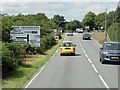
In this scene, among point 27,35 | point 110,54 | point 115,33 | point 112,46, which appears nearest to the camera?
point 110,54

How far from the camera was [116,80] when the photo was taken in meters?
19.3

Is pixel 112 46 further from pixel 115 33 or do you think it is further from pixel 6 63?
pixel 115 33

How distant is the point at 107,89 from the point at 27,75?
21.8 ft

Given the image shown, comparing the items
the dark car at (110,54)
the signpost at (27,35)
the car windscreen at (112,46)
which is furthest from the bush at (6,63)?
the signpost at (27,35)

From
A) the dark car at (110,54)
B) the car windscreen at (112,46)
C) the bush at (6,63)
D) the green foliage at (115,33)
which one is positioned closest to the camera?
the bush at (6,63)

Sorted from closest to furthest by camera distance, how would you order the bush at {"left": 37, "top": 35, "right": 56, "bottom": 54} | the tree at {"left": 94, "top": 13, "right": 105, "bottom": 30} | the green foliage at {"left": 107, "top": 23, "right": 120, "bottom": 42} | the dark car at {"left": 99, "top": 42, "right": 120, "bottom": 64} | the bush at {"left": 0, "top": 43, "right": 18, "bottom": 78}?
the bush at {"left": 0, "top": 43, "right": 18, "bottom": 78}, the dark car at {"left": 99, "top": 42, "right": 120, "bottom": 64}, the bush at {"left": 37, "top": 35, "right": 56, "bottom": 54}, the green foliage at {"left": 107, "top": 23, "right": 120, "bottom": 42}, the tree at {"left": 94, "top": 13, "right": 105, "bottom": 30}

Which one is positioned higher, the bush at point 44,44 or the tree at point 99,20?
the tree at point 99,20

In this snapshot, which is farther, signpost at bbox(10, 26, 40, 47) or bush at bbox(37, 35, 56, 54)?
bush at bbox(37, 35, 56, 54)

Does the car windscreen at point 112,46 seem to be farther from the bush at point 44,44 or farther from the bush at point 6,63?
the bush at point 44,44

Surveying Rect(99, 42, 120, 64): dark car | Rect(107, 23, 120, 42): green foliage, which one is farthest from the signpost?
Rect(107, 23, 120, 42): green foliage

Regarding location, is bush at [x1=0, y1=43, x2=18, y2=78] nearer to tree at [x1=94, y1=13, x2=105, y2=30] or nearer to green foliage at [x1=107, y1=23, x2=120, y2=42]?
green foliage at [x1=107, y1=23, x2=120, y2=42]

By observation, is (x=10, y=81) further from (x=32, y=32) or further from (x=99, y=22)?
(x=99, y=22)

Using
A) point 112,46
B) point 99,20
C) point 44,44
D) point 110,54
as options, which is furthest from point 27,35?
point 99,20

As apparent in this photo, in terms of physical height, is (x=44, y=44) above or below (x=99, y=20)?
below
